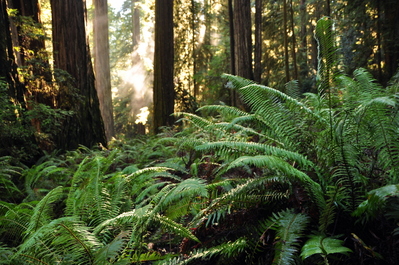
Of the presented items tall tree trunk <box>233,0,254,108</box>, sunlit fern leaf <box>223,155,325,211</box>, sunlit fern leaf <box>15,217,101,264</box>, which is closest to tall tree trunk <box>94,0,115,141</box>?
tall tree trunk <box>233,0,254,108</box>

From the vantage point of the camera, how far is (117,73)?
3453 cm

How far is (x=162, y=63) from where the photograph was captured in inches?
328

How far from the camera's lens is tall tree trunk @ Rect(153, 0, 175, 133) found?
8297mm

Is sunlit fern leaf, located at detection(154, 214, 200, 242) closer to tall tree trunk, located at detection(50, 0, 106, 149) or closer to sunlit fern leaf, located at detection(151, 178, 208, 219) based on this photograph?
sunlit fern leaf, located at detection(151, 178, 208, 219)

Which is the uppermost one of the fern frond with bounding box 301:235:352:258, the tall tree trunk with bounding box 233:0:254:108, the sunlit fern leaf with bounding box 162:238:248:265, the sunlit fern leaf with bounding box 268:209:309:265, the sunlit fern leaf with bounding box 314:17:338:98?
the tall tree trunk with bounding box 233:0:254:108

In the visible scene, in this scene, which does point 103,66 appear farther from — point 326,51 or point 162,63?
point 326,51

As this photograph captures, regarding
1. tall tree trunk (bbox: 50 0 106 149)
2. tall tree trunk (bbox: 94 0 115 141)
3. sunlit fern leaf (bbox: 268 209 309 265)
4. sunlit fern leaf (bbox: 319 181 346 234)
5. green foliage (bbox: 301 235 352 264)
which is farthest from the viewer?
tall tree trunk (bbox: 94 0 115 141)

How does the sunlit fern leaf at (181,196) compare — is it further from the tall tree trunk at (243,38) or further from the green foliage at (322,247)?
the tall tree trunk at (243,38)

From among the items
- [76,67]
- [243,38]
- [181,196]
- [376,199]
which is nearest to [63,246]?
[181,196]

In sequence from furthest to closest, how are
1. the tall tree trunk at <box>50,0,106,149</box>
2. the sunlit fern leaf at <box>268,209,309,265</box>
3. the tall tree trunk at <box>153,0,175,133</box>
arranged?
the tall tree trunk at <box>153,0,175,133</box> → the tall tree trunk at <box>50,0,106,149</box> → the sunlit fern leaf at <box>268,209,309,265</box>

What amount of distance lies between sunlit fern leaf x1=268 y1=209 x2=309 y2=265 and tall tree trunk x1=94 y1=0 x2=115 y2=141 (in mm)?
15422

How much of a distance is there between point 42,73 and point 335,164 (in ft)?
18.5

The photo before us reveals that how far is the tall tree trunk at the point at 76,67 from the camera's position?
6.60m

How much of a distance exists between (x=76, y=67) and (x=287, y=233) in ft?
21.7
